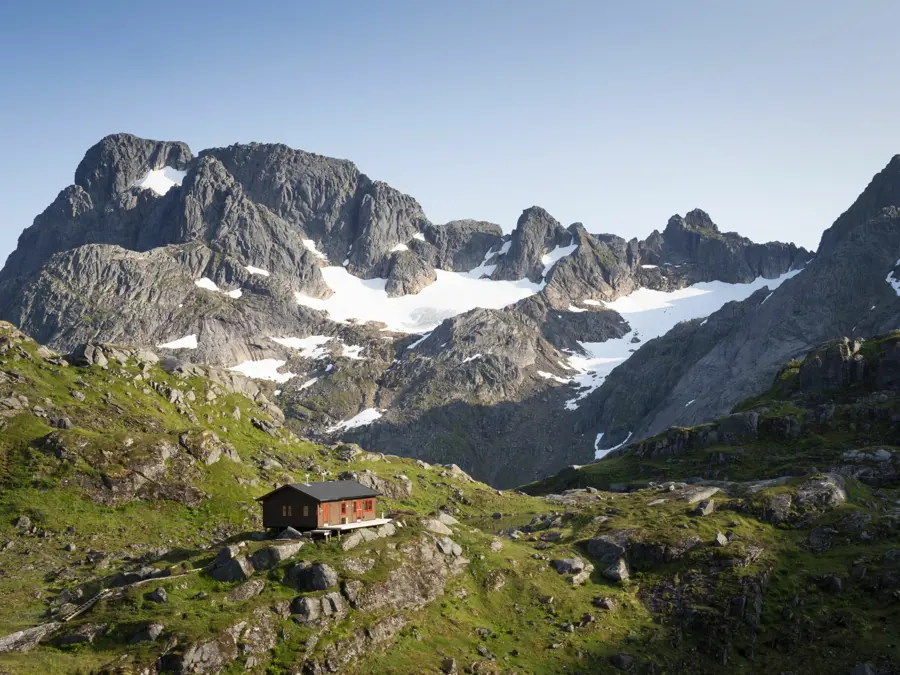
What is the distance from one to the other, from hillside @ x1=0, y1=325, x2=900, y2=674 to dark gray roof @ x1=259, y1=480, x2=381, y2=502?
174 inches

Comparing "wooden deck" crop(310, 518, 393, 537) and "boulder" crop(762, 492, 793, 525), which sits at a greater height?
"wooden deck" crop(310, 518, 393, 537)

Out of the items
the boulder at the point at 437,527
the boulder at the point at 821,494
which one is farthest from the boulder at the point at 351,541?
the boulder at the point at 821,494

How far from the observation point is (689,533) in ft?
281

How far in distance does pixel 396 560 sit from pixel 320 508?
29.4ft

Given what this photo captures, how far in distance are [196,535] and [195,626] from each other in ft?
143

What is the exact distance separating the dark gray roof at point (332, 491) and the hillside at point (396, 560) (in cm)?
441

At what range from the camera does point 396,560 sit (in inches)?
2744

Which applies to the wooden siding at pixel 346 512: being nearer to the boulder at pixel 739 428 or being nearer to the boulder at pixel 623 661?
the boulder at pixel 623 661

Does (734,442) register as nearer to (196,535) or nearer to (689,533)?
(689,533)

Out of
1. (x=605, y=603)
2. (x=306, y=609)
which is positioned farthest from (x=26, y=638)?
(x=605, y=603)

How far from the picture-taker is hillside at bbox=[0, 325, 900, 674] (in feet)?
189

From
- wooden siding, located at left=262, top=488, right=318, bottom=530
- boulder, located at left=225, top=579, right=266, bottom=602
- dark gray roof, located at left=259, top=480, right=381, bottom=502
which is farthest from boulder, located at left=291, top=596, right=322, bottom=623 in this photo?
dark gray roof, located at left=259, top=480, right=381, bottom=502

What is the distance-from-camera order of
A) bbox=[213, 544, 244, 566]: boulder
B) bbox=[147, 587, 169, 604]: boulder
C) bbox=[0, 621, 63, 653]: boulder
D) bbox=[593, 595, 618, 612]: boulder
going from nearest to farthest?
bbox=[0, 621, 63, 653]: boulder, bbox=[147, 587, 169, 604]: boulder, bbox=[213, 544, 244, 566]: boulder, bbox=[593, 595, 618, 612]: boulder

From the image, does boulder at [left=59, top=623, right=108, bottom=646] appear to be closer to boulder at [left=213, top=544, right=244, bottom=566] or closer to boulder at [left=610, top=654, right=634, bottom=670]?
boulder at [left=213, top=544, right=244, bottom=566]
